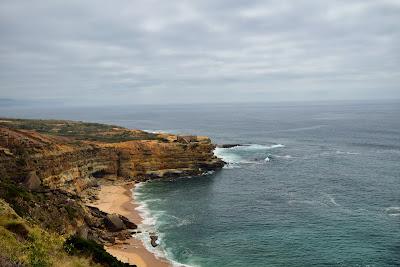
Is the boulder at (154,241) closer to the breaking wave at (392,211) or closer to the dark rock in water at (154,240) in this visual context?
the dark rock in water at (154,240)


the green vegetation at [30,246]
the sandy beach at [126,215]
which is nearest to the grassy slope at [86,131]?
the sandy beach at [126,215]

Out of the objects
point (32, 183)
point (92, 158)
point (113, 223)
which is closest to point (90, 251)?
point (113, 223)

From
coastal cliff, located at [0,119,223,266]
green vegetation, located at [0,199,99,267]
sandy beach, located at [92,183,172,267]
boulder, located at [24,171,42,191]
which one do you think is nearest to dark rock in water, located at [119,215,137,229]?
coastal cliff, located at [0,119,223,266]

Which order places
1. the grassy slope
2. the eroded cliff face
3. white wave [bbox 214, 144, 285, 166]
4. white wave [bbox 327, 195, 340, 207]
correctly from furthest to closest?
white wave [bbox 214, 144, 285, 166]
the grassy slope
the eroded cliff face
white wave [bbox 327, 195, 340, 207]

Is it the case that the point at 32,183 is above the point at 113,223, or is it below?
above

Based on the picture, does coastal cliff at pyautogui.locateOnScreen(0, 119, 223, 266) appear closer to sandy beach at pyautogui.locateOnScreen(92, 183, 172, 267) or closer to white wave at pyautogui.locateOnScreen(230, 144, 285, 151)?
sandy beach at pyautogui.locateOnScreen(92, 183, 172, 267)

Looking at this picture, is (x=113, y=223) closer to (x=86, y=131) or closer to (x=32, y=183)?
(x=32, y=183)
